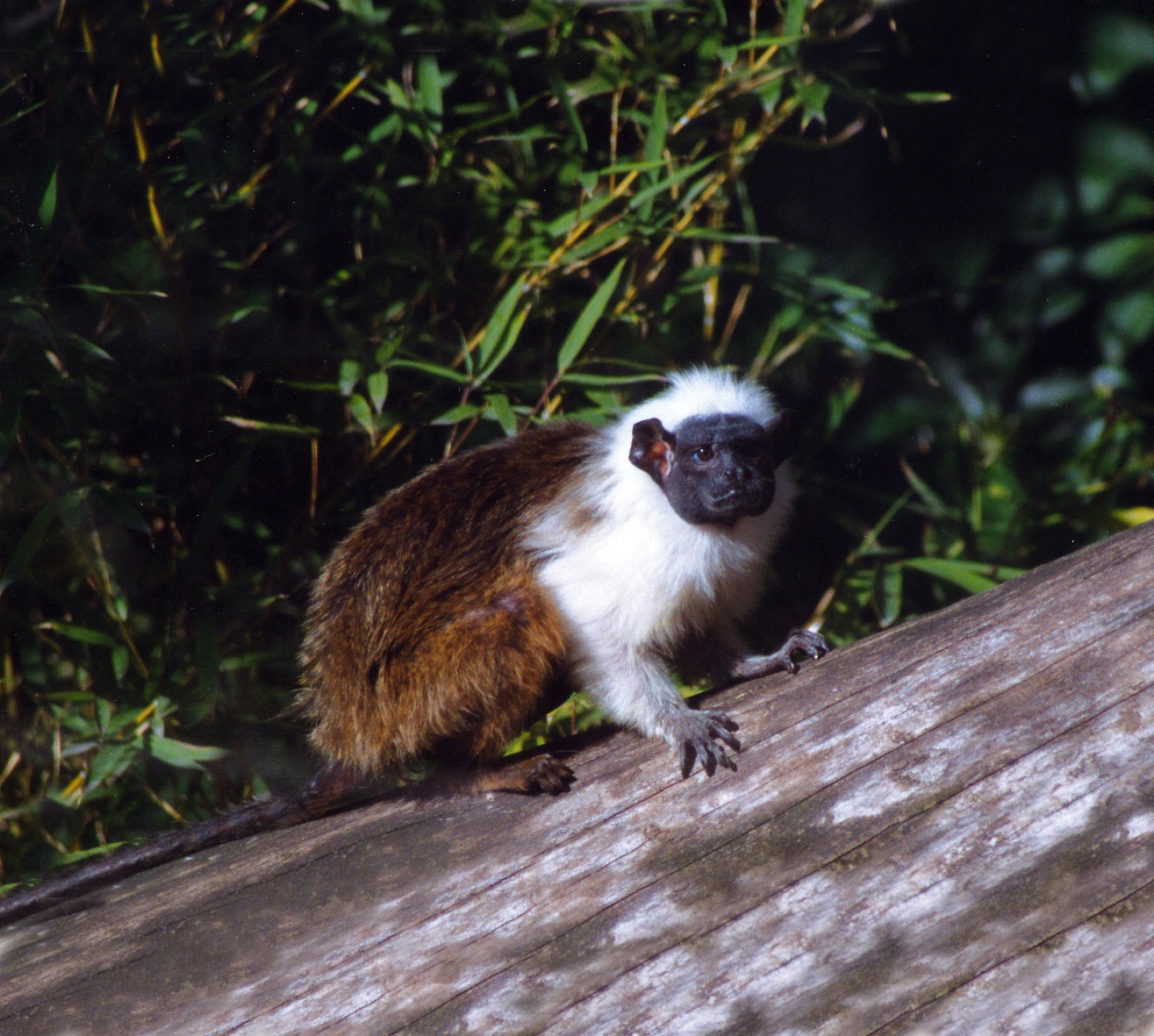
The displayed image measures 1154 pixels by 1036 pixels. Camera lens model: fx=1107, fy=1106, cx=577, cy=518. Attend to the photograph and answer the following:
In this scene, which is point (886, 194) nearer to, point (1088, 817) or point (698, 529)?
point (698, 529)

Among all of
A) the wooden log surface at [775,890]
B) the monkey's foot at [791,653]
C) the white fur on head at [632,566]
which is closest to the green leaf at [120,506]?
the wooden log surface at [775,890]

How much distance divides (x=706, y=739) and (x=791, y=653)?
45 cm

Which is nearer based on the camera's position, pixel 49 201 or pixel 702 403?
pixel 702 403

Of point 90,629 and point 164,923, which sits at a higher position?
point 90,629

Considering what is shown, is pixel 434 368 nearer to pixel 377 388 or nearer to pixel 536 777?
pixel 377 388

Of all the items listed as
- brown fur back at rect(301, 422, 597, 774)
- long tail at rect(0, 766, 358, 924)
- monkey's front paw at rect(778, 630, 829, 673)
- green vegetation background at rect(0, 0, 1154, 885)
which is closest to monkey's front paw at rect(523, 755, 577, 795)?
brown fur back at rect(301, 422, 597, 774)

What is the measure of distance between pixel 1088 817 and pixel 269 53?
3.16m

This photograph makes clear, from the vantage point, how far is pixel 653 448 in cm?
267

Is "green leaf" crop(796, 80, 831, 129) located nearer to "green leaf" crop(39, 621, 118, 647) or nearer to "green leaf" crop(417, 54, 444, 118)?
"green leaf" crop(417, 54, 444, 118)

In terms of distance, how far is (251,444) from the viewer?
11.3 ft

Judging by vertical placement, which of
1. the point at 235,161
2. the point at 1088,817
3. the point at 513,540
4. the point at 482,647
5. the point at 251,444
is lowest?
the point at 1088,817

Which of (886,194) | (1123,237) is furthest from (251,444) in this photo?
(1123,237)

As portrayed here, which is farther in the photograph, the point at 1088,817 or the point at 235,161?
the point at 235,161

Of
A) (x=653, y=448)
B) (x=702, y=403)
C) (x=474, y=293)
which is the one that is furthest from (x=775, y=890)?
(x=474, y=293)
